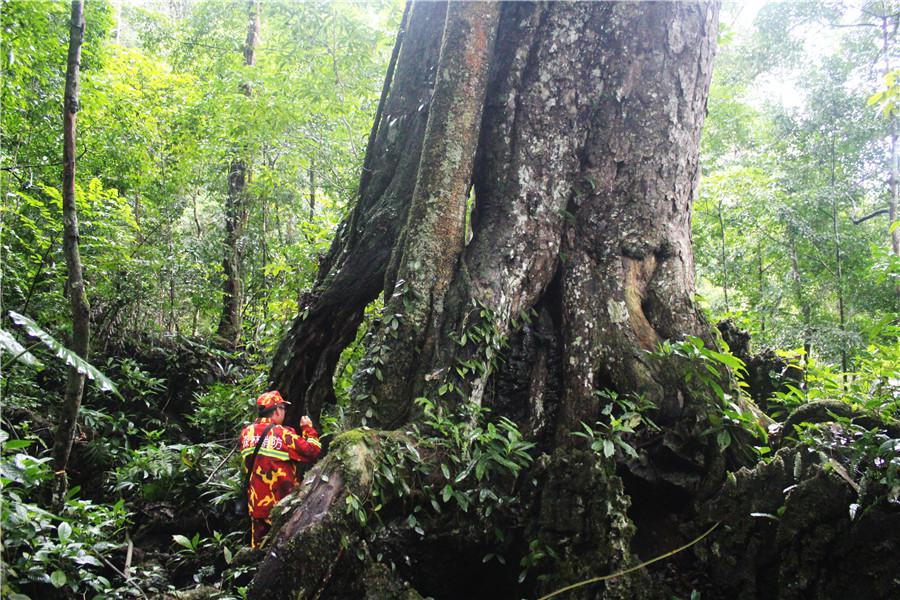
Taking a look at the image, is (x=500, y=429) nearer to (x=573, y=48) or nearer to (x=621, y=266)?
(x=621, y=266)

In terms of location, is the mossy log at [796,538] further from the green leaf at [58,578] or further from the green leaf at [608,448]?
the green leaf at [58,578]

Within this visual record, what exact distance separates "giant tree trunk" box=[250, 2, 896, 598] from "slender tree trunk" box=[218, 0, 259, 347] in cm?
707

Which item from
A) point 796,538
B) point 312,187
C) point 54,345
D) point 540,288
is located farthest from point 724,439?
point 312,187

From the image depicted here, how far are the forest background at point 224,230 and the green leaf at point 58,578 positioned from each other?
120 millimetres

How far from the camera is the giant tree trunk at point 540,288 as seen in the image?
3168 millimetres

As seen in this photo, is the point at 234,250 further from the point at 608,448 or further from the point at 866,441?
the point at 866,441

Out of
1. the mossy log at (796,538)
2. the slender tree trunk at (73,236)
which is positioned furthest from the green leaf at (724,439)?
the slender tree trunk at (73,236)

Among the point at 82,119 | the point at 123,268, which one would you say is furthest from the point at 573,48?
the point at 82,119

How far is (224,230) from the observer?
11336 mm

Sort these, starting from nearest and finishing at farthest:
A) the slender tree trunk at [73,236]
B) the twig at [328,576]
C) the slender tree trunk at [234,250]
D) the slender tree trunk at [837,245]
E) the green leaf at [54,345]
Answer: the green leaf at [54,345]
the twig at [328,576]
the slender tree trunk at [73,236]
the slender tree trunk at [234,250]
the slender tree trunk at [837,245]

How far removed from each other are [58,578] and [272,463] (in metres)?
1.65

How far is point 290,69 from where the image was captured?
9062 mm

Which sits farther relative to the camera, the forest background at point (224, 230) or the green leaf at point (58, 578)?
the forest background at point (224, 230)

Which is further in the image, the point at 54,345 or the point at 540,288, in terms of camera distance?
the point at 540,288
